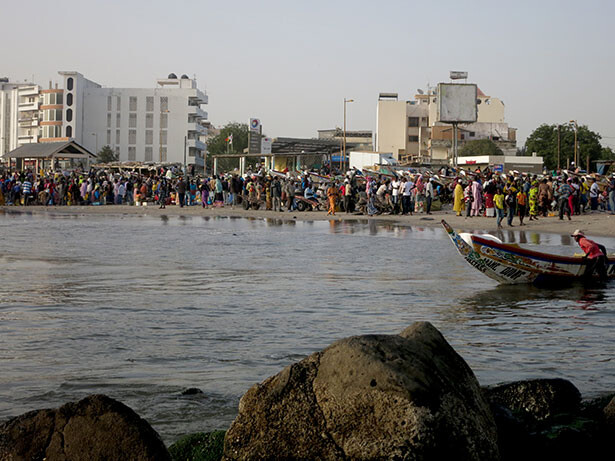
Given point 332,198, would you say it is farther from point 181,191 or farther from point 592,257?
point 592,257

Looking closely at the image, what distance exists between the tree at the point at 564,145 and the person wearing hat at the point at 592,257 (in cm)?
7437

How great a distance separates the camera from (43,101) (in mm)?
128125

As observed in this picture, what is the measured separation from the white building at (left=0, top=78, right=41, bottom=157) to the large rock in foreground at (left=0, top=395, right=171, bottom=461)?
133371 millimetres

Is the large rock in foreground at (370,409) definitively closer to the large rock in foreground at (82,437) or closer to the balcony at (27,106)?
the large rock in foreground at (82,437)

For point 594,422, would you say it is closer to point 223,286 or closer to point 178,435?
point 178,435

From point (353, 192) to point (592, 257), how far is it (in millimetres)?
23847

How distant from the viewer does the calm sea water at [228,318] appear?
7.80 metres

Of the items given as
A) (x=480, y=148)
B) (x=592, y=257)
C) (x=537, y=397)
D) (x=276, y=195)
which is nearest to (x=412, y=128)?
(x=480, y=148)

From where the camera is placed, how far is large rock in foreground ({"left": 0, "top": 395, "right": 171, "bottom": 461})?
14.6 ft

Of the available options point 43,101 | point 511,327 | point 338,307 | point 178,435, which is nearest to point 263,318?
point 338,307

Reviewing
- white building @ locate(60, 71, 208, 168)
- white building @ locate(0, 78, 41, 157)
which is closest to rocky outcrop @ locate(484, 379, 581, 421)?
white building @ locate(60, 71, 208, 168)

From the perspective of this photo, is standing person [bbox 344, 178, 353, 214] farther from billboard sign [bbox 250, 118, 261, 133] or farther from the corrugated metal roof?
billboard sign [bbox 250, 118, 261, 133]

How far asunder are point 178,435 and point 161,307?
20.6 ft

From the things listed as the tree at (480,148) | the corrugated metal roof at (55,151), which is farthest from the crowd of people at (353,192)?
the tree at (480,148)
